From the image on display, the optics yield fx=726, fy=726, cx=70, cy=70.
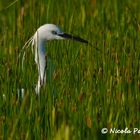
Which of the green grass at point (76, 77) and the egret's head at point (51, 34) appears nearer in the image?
the green grass at point (76, 77)

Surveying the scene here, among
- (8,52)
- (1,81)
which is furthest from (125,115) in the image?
(8,52)

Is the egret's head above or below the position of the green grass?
above

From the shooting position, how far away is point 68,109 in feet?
12.0

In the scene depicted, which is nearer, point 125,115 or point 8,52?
point 125,115

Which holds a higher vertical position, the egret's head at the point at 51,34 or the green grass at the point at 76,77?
the egret's head at the point at 51,34

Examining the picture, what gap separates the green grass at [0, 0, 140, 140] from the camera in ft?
11.4

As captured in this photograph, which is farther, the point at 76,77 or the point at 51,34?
the point at 51,34

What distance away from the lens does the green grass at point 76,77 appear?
346 cm

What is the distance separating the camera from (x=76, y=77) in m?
4.39

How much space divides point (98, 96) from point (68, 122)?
0.48 meters

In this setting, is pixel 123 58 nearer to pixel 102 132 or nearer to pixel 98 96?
pixel 98 96

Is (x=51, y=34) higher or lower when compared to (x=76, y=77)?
higher

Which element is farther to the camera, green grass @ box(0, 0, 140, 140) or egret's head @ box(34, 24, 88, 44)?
egret's head @ box(34, 24, 88, 44)

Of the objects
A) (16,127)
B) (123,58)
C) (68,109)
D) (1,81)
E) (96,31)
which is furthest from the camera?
(96,31)
